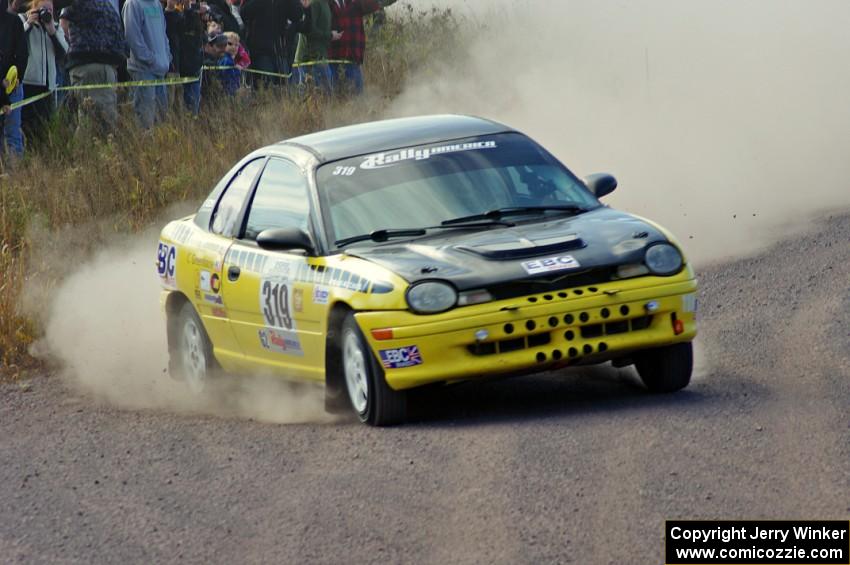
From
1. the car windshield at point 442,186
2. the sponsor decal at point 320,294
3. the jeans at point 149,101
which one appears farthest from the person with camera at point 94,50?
the sponsor decal at point 320,294

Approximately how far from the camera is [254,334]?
952 centimetres

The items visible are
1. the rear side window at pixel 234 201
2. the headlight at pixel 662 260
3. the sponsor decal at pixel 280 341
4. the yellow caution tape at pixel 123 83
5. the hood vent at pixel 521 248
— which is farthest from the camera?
the yellow caution tape at pixel 123 83

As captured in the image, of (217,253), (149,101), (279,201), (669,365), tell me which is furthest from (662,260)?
(149,101)

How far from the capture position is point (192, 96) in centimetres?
1803

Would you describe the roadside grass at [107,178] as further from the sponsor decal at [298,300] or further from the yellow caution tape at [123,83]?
the sponsor decal at [298,300]

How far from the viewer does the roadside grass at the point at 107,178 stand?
13242mm

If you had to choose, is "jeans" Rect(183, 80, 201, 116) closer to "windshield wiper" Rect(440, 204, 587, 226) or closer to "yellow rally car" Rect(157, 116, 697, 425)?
"yellow rally car" Rect(157, 116, 697, 425)

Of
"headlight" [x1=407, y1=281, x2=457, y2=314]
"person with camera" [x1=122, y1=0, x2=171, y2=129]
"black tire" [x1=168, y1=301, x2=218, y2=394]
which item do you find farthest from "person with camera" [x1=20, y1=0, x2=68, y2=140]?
"headlight" [x1=407, y1=281, x2=457, y2=314]

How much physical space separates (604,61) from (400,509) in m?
20.6

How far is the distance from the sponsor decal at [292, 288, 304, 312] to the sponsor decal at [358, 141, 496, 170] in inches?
29.4

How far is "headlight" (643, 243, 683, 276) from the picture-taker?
328 inches

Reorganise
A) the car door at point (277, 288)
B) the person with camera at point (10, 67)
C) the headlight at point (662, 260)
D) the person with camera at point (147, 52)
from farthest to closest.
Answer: the person with camera at point (147, 52) < the person with camera at point (10, 67) < the car door at point (277, 288) < the headlight at point (662, 260)

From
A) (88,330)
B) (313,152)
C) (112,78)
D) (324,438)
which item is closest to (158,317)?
(88,330)

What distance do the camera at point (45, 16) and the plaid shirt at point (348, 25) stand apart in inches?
225
